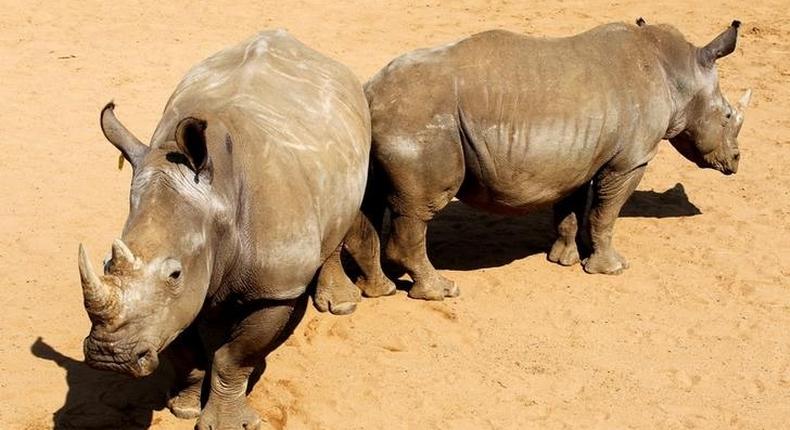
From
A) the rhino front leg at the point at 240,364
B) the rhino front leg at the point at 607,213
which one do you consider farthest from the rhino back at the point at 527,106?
the rhino front leg at the point at 240,364

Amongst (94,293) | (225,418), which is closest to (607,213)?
(225,418)

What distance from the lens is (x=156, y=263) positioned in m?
5.47

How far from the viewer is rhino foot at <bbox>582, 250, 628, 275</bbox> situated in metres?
9.34

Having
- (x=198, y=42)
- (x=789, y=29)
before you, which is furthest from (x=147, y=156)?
(x=789, y=29)

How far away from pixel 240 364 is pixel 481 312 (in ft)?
8.31

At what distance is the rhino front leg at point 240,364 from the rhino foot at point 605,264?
11.2ft

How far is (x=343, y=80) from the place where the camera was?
7965mm

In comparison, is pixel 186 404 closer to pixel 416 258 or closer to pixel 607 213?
pixel 416 258

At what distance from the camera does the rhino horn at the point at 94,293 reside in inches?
202

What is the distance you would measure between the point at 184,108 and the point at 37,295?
2772 millimetres

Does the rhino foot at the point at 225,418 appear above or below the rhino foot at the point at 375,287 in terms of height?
above

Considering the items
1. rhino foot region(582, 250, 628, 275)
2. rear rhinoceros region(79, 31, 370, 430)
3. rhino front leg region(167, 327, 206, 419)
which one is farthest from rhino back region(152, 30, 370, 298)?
rhino foot region(582, 250, 628, 275)

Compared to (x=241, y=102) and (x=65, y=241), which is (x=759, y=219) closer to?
(x=241, y=102)

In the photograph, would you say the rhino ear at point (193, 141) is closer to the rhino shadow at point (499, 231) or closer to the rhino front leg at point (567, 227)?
the rhino shadow at point (499, 231)
